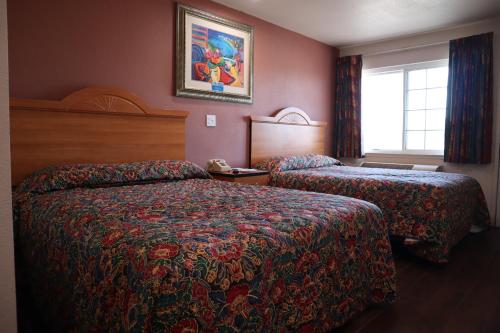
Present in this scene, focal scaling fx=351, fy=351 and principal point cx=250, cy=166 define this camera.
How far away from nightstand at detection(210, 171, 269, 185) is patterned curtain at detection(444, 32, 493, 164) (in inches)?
93.2

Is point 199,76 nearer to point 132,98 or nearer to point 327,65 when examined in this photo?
point 132,98

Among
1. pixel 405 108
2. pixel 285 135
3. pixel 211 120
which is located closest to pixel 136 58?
pixel 211 120

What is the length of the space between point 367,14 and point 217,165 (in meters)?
2.31

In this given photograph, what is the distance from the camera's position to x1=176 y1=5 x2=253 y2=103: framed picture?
3.29 meters

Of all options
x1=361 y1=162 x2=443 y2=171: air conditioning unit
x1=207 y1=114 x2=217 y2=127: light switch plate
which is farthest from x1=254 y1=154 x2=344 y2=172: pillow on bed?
x1=361 y1=162 x2=443 y2=171: air conditioning unit

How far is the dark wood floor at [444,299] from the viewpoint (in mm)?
1831

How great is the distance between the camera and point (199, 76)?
11.3 feet

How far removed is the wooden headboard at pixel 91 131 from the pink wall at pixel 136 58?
134mm

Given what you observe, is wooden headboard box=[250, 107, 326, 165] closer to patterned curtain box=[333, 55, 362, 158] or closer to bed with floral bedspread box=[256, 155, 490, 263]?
patterned curtain box=[333, 55, 362, 158]

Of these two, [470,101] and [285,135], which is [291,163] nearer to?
[285,135]

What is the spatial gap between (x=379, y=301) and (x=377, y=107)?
370cm

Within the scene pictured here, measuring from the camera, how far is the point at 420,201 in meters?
2.80

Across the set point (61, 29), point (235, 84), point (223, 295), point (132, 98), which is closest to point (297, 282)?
point (223, 295)

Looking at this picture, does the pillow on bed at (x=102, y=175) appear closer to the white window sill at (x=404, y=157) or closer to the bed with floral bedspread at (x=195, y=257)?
the bed with floral bedspread at (x=195, y=257)
